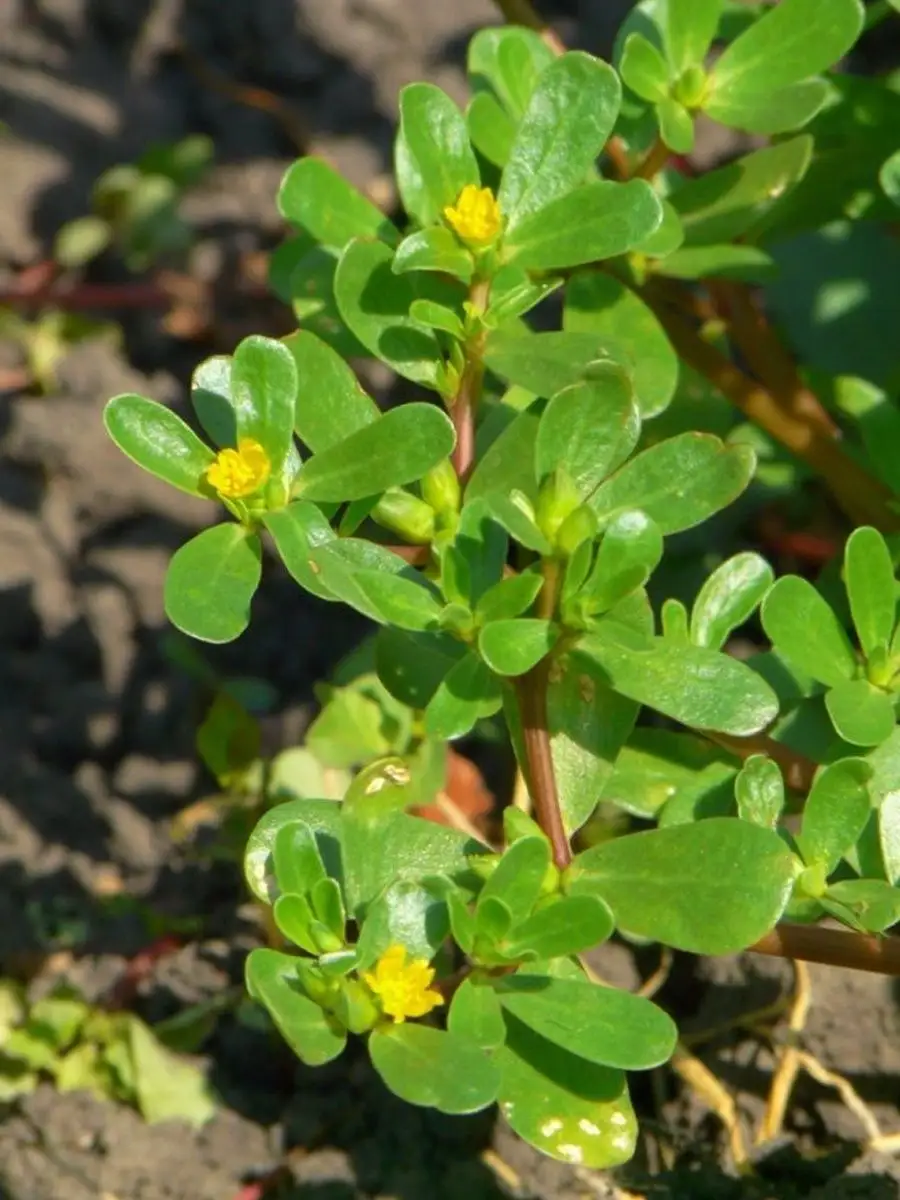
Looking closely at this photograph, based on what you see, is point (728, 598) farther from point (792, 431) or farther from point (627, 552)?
point (792, 431)

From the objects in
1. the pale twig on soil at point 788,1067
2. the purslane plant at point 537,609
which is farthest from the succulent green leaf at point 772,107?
the pale twig on soil at point 788,1067

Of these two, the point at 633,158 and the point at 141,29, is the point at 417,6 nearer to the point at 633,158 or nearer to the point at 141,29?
the point at 141,29

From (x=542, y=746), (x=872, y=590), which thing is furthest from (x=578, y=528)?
(x=872, y=590)

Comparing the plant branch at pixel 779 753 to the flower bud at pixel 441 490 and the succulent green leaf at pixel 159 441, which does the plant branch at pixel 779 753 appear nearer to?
the flower bud at pixel 441 490

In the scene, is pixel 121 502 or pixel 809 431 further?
pixel 121 502

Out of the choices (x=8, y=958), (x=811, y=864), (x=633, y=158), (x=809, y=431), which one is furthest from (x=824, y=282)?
(x=8, y=958)

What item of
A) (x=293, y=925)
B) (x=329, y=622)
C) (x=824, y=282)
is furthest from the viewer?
(x=329, y=622)

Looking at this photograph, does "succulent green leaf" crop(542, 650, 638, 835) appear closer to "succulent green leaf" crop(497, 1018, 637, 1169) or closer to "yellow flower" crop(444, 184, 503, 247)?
"succulent green leaf" crop(497, 1018, 637, 1169)

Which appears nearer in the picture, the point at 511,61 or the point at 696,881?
the point at 696,881
